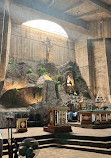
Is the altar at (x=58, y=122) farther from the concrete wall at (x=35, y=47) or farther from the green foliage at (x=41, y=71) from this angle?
the concrete wall at (x=35, y=47)

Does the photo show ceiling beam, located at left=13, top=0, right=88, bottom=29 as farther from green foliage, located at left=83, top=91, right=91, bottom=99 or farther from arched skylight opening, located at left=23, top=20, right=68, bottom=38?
green foliage, located at left=83, top=91, right=91, bottom=99

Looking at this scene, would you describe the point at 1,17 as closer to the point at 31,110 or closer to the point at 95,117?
the point at 31,110

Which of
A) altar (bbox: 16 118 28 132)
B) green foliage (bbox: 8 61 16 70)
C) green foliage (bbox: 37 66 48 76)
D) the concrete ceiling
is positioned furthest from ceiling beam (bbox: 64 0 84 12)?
altar (bbox: 16 118 28 132)

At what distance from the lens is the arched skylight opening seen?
63.3 ft

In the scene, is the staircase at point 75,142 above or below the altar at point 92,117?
below

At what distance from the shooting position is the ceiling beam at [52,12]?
1712cm

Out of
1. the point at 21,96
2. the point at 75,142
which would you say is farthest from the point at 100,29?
the point at 75,142

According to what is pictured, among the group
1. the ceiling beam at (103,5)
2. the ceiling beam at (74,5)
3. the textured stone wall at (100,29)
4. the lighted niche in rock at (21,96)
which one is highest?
the ceiling beam at (74,5)

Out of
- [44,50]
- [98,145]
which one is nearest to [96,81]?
[44,50]

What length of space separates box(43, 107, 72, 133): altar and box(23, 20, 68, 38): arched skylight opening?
14.1m

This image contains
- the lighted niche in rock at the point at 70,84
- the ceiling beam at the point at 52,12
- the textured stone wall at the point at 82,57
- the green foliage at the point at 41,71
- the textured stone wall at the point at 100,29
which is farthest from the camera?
the textured stone wall at the point at 82,57

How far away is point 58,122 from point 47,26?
15346 millimetres

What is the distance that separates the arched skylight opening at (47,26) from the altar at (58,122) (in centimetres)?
1406

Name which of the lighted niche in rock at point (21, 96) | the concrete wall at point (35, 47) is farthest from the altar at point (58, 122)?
the concrete wall at point (35, 47)
